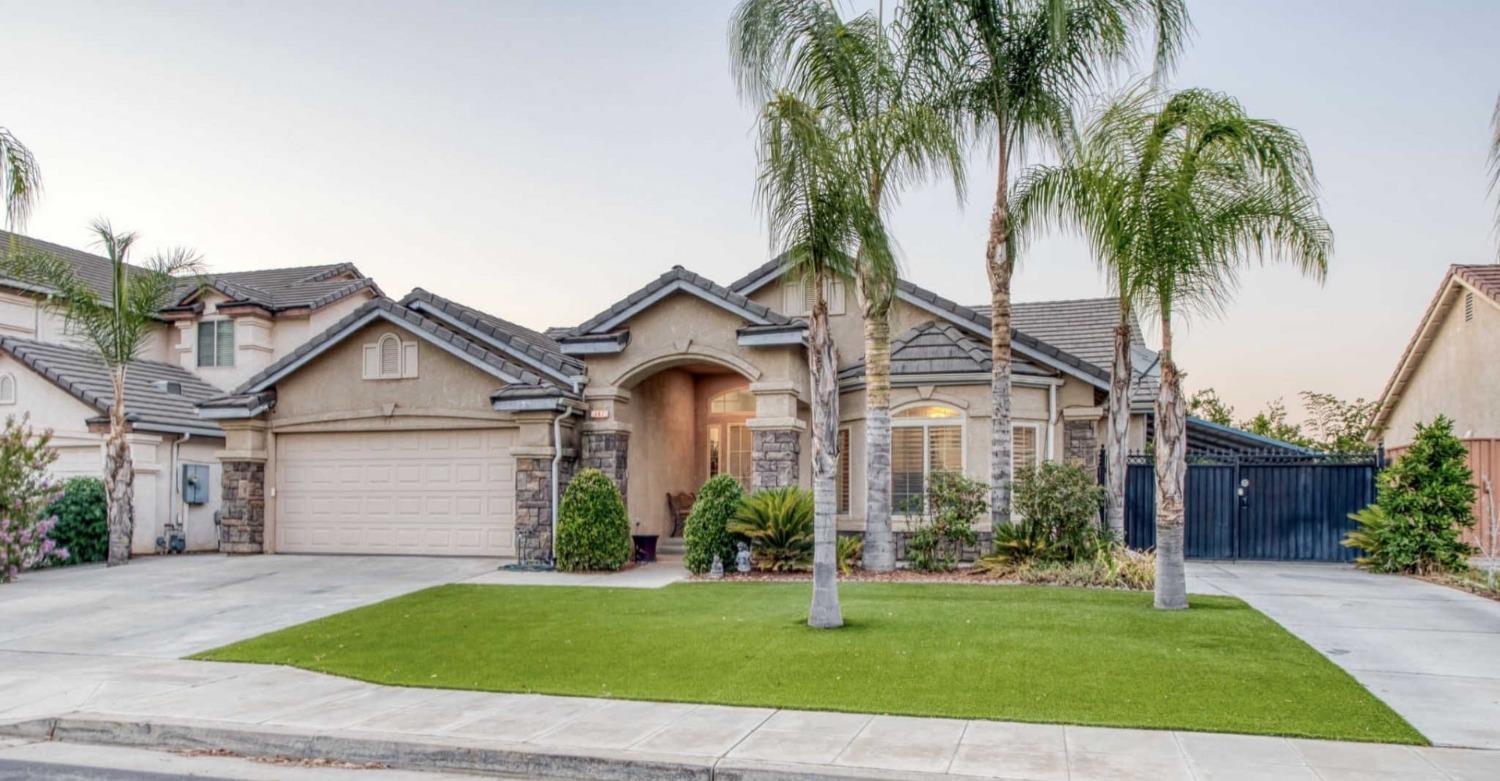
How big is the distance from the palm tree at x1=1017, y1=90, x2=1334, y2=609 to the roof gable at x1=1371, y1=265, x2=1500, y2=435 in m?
11.6

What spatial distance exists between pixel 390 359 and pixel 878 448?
30.4ft

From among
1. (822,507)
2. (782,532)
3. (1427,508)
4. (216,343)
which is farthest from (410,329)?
(1427,508)

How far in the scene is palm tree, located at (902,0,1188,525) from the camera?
46.9 ft

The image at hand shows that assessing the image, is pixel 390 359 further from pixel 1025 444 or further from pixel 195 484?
pixel 1025 444

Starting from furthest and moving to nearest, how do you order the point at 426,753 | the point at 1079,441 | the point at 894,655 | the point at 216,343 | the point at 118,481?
the point at 216,343 < the point at 118,481 < the point at 1079,441 < the point at 894,655 < the point at 426,753

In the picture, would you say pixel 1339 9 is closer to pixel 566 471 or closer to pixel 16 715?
pixel 566 471

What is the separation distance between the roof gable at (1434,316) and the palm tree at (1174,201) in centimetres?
1161

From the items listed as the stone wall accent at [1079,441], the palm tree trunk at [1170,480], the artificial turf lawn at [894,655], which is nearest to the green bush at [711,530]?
the artificial turf lawn at [894,655]

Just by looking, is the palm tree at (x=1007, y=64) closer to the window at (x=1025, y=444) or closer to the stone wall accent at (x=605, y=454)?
the window at (x=1025, y=444)

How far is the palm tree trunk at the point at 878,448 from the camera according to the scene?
14656 mm

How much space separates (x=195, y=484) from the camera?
67.8 feet

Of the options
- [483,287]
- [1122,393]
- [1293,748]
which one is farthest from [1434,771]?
[483,287]

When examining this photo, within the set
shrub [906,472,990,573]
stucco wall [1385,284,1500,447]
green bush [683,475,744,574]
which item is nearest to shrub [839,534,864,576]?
shrub [906,472,990,573]

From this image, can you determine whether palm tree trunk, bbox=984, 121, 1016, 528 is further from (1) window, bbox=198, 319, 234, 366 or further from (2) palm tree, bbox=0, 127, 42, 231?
(1) window, bbox=198, 319, 234, 366
